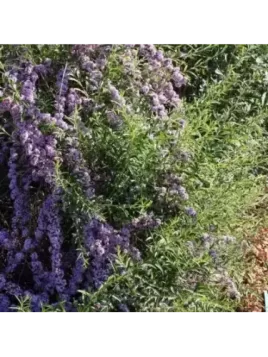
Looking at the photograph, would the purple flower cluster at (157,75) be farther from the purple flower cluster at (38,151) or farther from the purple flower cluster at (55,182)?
the purple flower cluster at (38,151)

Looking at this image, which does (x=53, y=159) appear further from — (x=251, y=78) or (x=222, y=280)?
(x=251, y=78)

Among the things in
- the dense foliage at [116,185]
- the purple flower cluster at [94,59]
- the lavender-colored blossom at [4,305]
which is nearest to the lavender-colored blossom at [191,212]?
the dense foliage at [116,185]

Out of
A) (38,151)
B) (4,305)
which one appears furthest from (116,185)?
(4,305)

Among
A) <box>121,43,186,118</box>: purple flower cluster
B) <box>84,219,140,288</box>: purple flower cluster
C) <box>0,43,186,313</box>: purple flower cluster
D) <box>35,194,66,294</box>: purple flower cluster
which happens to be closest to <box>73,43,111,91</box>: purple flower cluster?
<box>0,43,186,313</box>: purple flower cluster

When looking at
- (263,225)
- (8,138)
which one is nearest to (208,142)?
(263,225)

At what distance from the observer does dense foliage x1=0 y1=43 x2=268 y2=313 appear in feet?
9.71

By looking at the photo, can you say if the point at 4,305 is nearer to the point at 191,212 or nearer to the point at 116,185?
the point at 116,185

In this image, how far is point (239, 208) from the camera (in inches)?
126

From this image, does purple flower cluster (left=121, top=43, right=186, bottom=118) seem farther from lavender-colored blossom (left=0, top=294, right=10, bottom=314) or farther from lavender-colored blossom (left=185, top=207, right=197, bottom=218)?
lavender-colored blossom (left=0, top=294, right=10, bottom=314)

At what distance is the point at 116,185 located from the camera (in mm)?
3139

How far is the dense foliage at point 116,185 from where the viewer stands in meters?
2.96

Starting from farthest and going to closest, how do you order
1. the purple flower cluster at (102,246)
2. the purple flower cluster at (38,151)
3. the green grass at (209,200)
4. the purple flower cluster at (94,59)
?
the purple flower cluster at (94,59) < the purple flower cluster at (38,151) < the purple flower cluster at (102,246) < the green grass at (209,200)

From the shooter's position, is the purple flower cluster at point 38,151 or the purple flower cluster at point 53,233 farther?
the purple flower cluster at point 38,151

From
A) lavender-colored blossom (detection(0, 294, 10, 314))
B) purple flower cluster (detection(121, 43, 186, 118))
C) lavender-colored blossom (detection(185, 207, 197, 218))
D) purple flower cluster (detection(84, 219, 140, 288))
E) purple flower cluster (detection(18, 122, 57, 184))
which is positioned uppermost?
purple flower cluster (detection(121, 43, 186, 118))
